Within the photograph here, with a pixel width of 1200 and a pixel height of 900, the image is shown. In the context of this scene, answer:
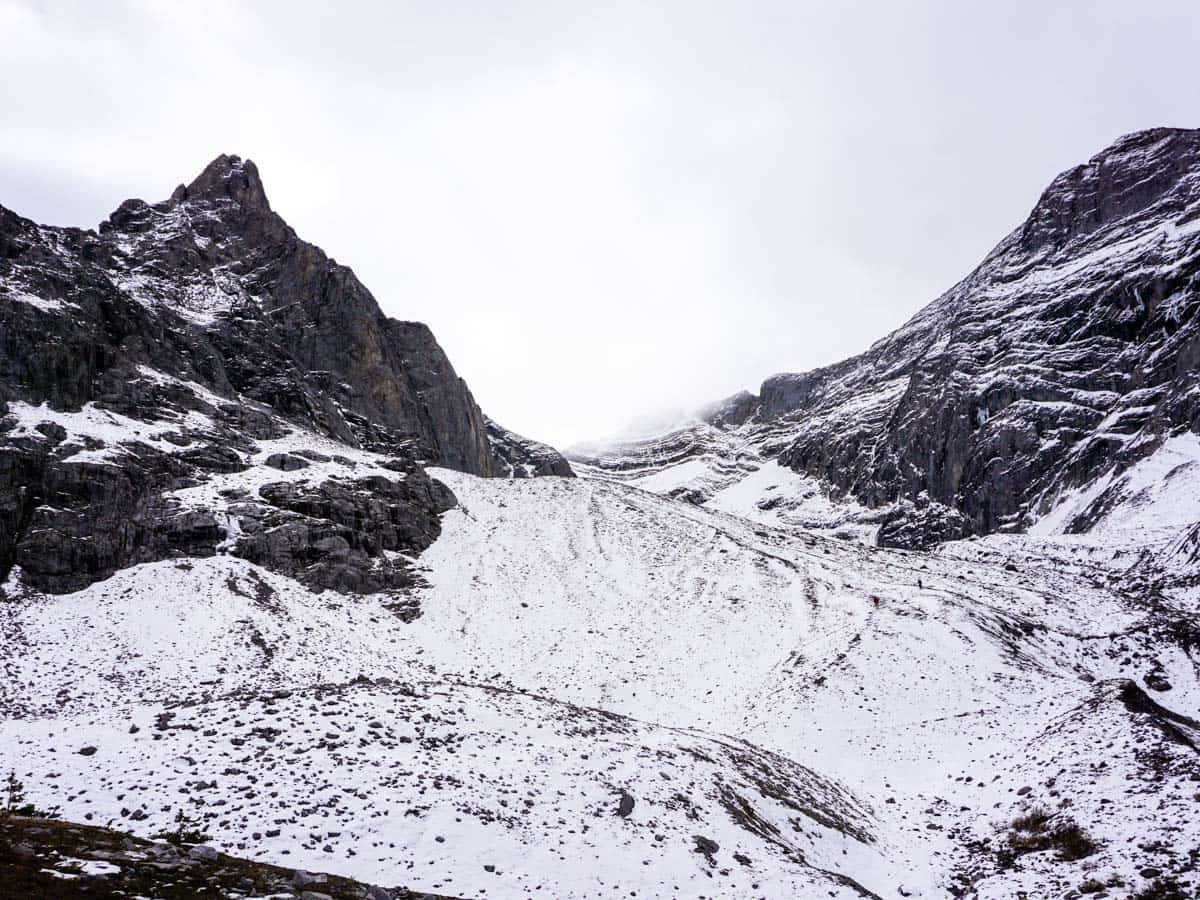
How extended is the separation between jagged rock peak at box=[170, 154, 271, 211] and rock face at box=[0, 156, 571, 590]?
242 millimetres

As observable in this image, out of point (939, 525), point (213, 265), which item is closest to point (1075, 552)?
point (939, 525)

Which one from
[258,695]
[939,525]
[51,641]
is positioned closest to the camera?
[258,695]

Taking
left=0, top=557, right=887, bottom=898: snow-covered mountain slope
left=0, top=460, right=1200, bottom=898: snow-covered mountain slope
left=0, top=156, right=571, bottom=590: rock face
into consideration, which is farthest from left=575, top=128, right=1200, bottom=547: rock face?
left=0, top=557, right=887, bottom=898: snow-covered mountain slope

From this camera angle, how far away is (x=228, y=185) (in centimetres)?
9550

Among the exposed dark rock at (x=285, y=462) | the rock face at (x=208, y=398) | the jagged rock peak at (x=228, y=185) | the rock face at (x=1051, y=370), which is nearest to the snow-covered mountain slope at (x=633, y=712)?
the rock face at (x=208, y=398)

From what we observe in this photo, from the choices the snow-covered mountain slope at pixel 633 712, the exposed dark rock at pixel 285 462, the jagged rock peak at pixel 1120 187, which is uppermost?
the jagged rock peak at pixel 1120 187

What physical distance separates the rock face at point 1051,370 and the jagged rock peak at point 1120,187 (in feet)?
0.94

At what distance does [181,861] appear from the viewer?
39.1 feet

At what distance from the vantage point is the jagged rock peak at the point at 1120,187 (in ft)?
401

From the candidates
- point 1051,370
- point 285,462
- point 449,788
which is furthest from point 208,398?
point 1051,370

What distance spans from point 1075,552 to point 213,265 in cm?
9494

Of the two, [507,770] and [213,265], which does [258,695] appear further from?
[213,265]

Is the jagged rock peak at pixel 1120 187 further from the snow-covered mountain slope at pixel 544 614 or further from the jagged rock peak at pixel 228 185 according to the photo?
the jagged rock peak at pixel 228 185

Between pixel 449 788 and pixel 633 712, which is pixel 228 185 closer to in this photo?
pixel 633 712
